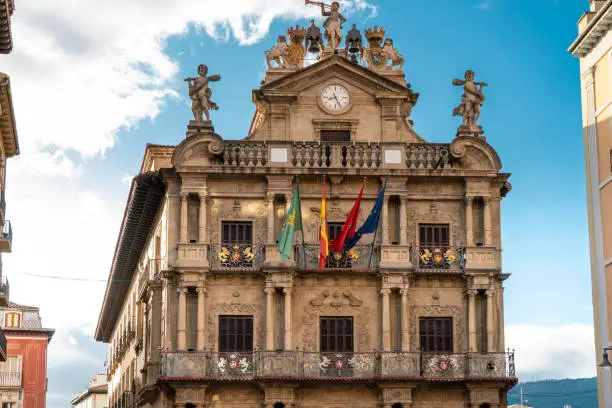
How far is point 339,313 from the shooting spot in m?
48.6

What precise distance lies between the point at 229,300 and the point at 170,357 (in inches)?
134

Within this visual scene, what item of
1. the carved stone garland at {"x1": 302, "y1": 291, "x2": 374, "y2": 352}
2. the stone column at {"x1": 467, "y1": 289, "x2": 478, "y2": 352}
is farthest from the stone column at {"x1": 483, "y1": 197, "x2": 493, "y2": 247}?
the carved stone garland at {"x1": 302, "y1": 291, "x2": 374, "y2": 352}

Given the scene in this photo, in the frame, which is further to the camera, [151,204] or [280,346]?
[151,204]

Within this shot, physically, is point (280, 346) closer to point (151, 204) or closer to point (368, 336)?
point (368, 336)

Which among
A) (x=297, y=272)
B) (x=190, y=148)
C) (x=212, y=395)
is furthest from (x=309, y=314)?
(x=190, y=148)

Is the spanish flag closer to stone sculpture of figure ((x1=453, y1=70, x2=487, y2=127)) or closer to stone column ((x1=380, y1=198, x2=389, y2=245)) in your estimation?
stone column ((x1=380, y1=198, x2=389, y2=245))

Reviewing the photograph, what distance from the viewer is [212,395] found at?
47.0m

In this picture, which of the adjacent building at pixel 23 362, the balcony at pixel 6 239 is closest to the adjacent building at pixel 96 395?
the adjacent building at pixel 23 362

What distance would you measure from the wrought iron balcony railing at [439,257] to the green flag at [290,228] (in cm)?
527

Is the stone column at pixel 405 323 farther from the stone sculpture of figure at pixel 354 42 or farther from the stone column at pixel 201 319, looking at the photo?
the stone sculpture of figure at pixel 354 42

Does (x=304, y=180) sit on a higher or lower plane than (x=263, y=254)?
higher

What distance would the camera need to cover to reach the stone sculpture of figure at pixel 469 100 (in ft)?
166

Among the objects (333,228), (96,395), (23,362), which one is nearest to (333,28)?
(333,228)

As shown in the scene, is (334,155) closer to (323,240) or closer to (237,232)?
(323,240)
